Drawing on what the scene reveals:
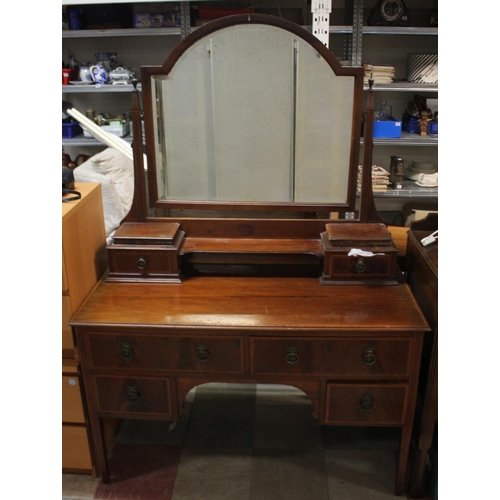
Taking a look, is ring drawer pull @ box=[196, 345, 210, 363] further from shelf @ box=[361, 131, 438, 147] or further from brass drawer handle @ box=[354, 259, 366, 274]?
shelf @ box=[361, 131, 438, 147]

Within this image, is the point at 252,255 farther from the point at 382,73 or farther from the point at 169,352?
the point at 382,73

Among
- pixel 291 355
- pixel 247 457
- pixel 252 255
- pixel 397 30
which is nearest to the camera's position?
pixel 291 355

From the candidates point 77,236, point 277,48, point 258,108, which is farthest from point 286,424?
point 277,48

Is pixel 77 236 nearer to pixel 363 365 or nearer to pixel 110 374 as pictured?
pixel 110 374

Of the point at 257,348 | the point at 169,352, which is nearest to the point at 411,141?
the point at 257,348

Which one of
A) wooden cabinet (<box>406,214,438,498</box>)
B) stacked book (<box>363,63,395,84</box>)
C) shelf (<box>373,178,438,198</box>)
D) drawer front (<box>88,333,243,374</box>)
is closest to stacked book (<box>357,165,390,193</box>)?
shelf (<box>373,178,438,198</box>)

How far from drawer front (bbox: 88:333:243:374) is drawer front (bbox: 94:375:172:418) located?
0.05 meters

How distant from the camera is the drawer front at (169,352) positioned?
144cm

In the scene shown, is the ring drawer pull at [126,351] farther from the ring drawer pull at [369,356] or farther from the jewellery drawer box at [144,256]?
the ring drawer pull at [369,356]

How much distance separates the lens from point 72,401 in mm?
1611

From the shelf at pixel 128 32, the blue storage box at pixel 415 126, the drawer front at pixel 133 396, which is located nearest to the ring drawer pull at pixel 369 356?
the drawer front at pixel 133 396

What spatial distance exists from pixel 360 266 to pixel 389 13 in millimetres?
2048

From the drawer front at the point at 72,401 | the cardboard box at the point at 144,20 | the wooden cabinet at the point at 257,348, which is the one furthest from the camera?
the cardboard box at the point at 144,20

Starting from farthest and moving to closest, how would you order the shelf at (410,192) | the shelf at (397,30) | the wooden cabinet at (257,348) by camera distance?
the shelf at (410,192)
the shelf at (397,30)
the wooden cabinet at (257,348)
